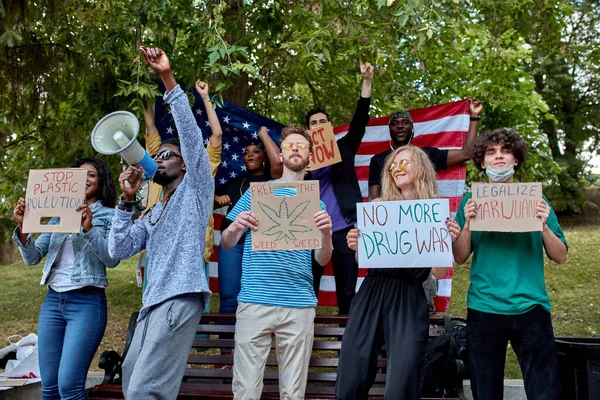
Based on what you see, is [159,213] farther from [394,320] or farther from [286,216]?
[394,320]

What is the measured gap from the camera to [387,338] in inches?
131

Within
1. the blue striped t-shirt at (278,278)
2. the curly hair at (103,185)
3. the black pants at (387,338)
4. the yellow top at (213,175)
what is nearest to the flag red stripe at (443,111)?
the yellow top at (213,175)

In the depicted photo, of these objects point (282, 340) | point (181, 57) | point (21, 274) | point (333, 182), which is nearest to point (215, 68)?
point (333, 182)

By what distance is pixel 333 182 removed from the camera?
5.13 meters

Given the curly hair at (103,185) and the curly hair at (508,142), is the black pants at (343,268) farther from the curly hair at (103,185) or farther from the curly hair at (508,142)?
the curly hair at (103,185)

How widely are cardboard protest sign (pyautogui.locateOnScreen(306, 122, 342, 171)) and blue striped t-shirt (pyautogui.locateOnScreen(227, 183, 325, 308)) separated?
122 cm

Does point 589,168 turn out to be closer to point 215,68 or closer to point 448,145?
point 448,145

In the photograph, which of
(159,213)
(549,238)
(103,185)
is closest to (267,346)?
(159,213)

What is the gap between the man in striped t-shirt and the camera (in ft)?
11.8

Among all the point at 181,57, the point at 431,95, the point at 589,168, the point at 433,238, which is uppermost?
the point at 589,168

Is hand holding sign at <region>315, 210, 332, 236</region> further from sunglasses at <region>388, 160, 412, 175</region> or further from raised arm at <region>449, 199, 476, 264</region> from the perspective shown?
raised arm at <region>449, 199, 476, 264</region>

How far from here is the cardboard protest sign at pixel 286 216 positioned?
141 inches

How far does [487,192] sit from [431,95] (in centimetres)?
677

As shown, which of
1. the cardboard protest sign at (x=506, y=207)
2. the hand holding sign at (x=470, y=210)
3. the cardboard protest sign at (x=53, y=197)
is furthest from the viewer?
the cardboard protest sign at (x=53, y=197)
